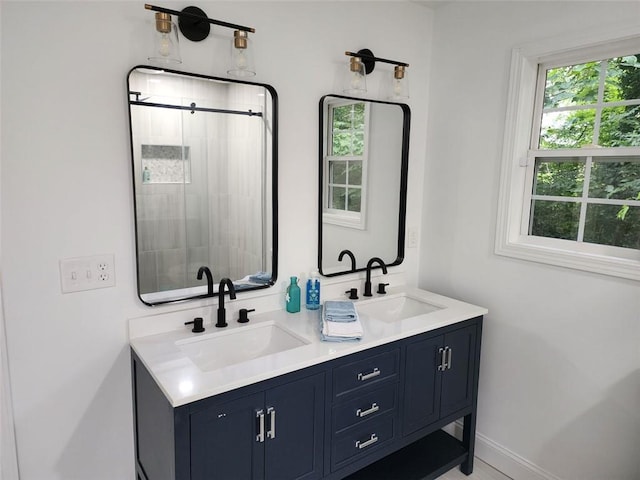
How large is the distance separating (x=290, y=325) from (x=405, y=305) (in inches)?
32.7

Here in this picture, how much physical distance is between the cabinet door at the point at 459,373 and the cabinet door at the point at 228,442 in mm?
1054

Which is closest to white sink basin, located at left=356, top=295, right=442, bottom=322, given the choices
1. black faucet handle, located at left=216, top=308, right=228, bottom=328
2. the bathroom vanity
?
→ the bathroom vanity

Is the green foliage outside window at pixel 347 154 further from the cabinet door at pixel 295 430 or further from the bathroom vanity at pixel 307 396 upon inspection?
the cabinet door at pixel 295 430

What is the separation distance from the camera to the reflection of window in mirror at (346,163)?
2246 millimetres

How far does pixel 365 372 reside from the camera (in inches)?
72.1

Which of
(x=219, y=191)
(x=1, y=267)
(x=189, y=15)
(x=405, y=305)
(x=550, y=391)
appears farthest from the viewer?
(x=405, y=305)

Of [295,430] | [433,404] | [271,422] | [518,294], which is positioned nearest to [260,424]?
[271,422]

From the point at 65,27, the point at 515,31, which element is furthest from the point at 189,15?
the point at 515,31

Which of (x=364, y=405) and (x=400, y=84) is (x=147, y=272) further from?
(x=400, y=84)

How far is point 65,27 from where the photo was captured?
4.98ft

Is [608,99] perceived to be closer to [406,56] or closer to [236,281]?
[406,56]

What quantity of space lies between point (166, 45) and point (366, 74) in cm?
109

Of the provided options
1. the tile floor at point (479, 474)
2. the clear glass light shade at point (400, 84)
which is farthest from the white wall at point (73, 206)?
the tile floor at point (479, 474)

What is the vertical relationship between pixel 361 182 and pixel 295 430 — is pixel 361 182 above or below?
above
